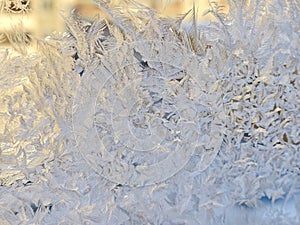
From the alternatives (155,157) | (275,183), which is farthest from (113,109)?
(275,183)

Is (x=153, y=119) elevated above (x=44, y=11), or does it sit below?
below

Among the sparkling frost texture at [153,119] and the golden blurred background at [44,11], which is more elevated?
the golden blurred background at [44,11]

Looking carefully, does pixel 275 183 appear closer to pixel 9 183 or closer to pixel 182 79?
pixel 182 79

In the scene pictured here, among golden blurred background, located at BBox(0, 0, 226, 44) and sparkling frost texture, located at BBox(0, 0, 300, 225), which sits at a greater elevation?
golden blurred background, located at BBox(0, 0, 226, 44)
